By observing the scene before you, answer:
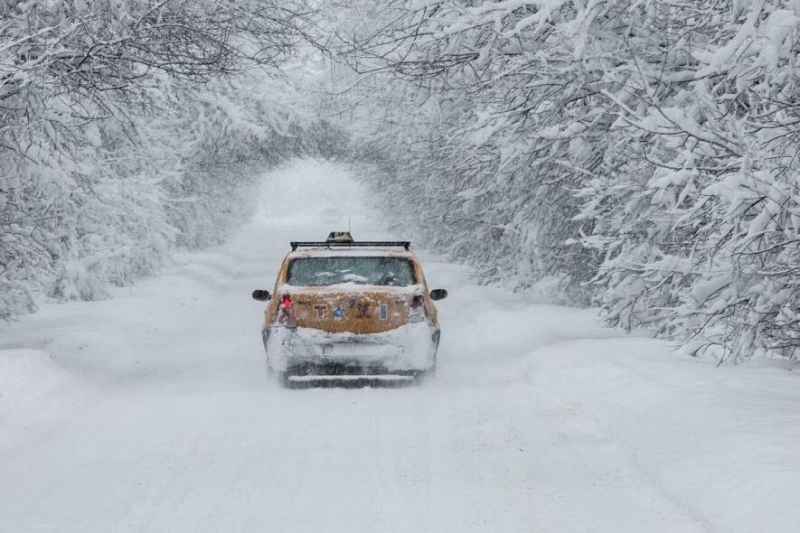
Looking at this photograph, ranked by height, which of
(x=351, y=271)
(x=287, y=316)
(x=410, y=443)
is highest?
(x=351, y=271)

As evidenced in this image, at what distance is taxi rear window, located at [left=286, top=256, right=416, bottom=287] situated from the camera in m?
13.0

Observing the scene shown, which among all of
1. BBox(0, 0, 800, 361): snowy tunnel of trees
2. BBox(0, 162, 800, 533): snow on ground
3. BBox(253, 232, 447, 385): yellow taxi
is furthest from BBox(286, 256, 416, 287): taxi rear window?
BBox(0, 0, 800, 361): snowy tunnel of trees

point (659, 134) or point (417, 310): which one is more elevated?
point (659, 134)

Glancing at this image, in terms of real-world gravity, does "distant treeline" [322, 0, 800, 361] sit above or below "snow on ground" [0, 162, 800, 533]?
above

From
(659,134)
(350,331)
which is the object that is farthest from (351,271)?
(659,134)

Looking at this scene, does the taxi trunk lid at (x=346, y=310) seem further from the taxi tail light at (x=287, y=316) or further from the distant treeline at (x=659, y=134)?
the distant treeline at (x=659, y=134)

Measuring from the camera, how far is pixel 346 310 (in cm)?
1246

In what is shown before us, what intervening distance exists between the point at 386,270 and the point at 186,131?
21317mm

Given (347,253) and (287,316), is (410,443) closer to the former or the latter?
(287,316)

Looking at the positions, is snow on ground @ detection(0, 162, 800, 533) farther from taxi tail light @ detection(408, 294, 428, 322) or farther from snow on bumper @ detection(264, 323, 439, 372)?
taxi tail light @ detection(408, 294, 428, 322)

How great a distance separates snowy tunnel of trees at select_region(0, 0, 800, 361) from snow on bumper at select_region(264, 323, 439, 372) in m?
2.66

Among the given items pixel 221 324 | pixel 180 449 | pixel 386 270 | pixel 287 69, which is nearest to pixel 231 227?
pixel 287 69

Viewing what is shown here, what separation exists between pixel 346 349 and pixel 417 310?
98 centimetres

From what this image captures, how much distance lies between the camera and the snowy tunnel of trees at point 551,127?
360 inches
